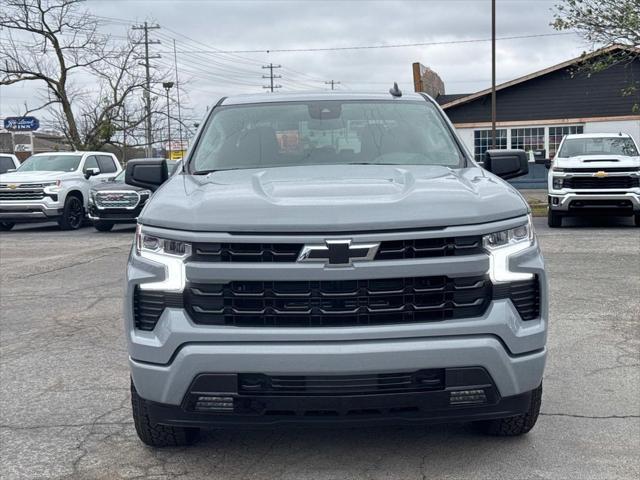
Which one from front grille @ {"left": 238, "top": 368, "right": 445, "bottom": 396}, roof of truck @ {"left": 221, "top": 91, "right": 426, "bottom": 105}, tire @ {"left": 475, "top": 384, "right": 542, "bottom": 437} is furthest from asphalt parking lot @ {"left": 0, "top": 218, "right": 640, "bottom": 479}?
roof of truck @ {"left": 221, "top": 91, "right": 426, "bottom": 105}

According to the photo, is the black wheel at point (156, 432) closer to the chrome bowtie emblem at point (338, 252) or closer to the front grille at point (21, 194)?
the chrome bowtie emblem at point (338, 252)

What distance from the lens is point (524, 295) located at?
3461mm

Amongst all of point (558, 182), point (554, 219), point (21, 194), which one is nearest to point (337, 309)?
point (558, 182)

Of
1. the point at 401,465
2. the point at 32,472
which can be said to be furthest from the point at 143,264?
the point at 401,465

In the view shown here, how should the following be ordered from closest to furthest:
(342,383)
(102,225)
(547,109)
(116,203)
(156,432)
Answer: (342,383), (156,432), (116,203), (102,225), (547,109)

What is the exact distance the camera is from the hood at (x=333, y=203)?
330 cm

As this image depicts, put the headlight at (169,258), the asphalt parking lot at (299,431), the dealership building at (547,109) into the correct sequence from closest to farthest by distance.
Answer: the headlight at (169,258) < the asphalt parking lot at (299,431) < the dealership building at (547,109)

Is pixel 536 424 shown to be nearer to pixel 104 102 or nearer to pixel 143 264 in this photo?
pixel 143 264

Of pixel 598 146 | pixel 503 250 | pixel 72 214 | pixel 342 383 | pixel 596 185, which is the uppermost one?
pixel 598 146

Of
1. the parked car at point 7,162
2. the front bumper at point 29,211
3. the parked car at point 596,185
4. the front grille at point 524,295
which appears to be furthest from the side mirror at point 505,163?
the parked car at point 7,162

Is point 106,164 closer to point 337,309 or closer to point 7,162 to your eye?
point 7,162

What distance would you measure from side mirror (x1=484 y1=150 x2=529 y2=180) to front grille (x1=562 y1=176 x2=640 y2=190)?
35.7 ft

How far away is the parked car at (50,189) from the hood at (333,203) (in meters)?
14.8

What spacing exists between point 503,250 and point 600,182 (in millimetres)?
12575
